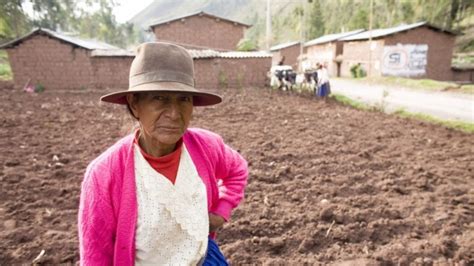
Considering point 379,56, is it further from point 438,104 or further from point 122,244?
point 122,244

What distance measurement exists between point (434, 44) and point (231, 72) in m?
15.3

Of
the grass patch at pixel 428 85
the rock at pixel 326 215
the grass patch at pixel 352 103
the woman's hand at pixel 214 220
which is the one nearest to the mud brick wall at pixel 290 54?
the grass patch at pixel 428 85

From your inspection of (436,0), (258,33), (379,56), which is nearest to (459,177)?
(379,56)

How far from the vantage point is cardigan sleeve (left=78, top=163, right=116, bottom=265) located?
1248 millimetres

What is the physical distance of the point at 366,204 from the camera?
391 cm

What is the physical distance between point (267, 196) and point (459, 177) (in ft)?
9.38

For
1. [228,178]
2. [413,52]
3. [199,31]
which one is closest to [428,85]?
[413,52]

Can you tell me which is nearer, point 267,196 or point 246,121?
point 267,196

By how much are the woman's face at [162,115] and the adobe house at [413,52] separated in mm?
23774

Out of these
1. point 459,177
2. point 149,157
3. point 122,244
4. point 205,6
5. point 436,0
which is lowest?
point 459,177

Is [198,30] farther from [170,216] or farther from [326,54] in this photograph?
[170,216]

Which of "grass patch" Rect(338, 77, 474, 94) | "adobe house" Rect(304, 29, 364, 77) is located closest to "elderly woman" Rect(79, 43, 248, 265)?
"grass patch" Rect(338, 77, 474, 94)

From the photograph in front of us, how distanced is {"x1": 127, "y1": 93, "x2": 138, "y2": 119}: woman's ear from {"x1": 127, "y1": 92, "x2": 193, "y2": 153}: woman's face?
0.01 m

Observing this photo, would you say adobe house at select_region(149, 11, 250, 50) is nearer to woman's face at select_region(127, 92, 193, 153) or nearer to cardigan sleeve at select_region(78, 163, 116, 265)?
woman's face at select_region(127, 92, 193, 153)
